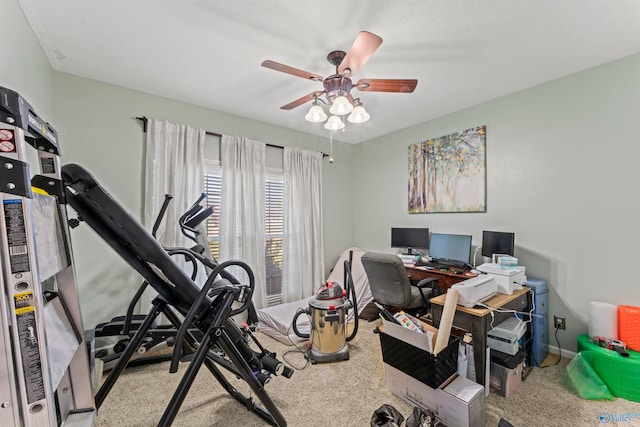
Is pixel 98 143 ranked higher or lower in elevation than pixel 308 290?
higher

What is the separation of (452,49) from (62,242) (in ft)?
8.78

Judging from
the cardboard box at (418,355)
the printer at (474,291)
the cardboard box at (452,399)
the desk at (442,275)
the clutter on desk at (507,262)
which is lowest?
the cardboard box at (452,399)

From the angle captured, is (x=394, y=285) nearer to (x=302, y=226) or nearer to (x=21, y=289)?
(x=302, y=226)

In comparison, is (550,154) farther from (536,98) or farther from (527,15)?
(527,15)

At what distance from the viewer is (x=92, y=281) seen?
2.57m

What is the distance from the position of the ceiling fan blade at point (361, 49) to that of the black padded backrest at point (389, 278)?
5.57ft

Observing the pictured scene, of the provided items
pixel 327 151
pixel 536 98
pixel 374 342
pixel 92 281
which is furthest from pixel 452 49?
pixel 92 281

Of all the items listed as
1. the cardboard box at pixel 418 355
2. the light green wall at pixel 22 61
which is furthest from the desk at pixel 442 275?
the light green wall at pixel 22 61

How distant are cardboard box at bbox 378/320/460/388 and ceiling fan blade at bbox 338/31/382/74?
69.8 inches

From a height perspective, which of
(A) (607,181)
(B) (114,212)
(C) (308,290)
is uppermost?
(A) (607,181)

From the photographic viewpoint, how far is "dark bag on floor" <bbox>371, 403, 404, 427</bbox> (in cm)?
162

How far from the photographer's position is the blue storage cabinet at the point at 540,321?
7.89 feet

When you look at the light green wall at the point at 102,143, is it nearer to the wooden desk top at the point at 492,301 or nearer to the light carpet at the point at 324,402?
the light carpet at the point at 324,402

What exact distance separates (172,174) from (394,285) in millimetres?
2584
